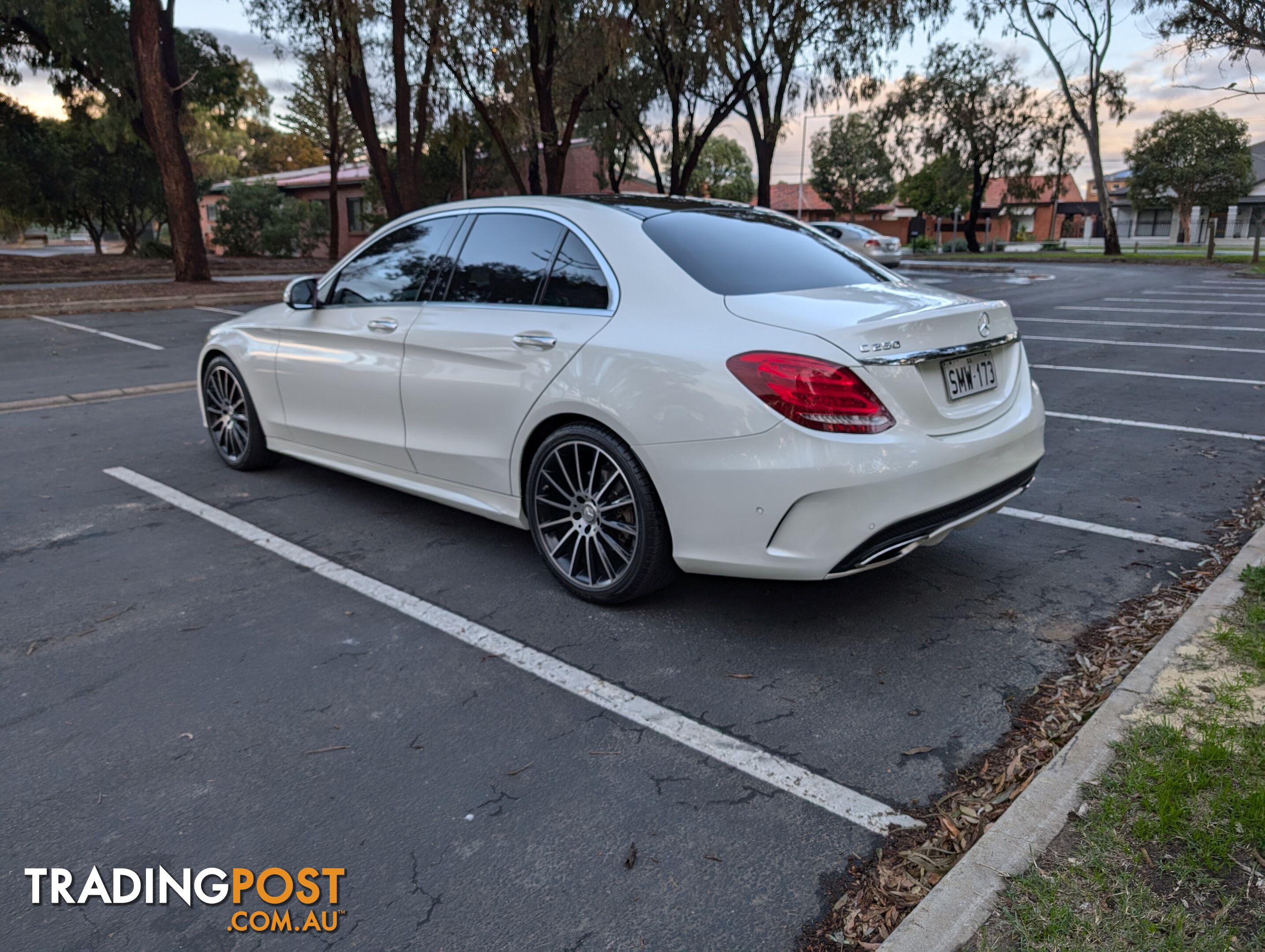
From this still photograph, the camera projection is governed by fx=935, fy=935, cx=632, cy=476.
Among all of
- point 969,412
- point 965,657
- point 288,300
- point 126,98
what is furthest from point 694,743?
point 126,98

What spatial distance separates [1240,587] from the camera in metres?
3.88

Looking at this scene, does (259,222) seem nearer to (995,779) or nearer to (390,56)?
(390,56)

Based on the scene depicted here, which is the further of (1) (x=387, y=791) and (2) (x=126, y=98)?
(2) (x=126, y=98)

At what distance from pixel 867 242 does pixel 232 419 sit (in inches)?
905

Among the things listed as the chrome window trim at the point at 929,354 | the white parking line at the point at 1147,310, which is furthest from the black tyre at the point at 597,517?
the white parking line at the point at 1147,310

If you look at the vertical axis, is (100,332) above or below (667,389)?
below

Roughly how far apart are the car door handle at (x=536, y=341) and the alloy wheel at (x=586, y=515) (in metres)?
0.42

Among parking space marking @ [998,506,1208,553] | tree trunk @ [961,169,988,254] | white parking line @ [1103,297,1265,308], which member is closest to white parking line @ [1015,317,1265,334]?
white parking line @ [1103,297,1265,308]

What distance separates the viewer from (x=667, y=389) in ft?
11.5

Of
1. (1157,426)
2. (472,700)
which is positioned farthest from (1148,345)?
(472,700)

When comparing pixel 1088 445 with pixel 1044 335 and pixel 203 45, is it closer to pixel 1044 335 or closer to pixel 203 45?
pixel 1044 335

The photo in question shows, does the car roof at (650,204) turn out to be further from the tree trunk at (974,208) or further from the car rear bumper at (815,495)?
the tree trunk at (974,208)

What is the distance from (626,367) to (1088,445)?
4.51 metres

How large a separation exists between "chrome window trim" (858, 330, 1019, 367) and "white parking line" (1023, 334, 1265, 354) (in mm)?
9116
